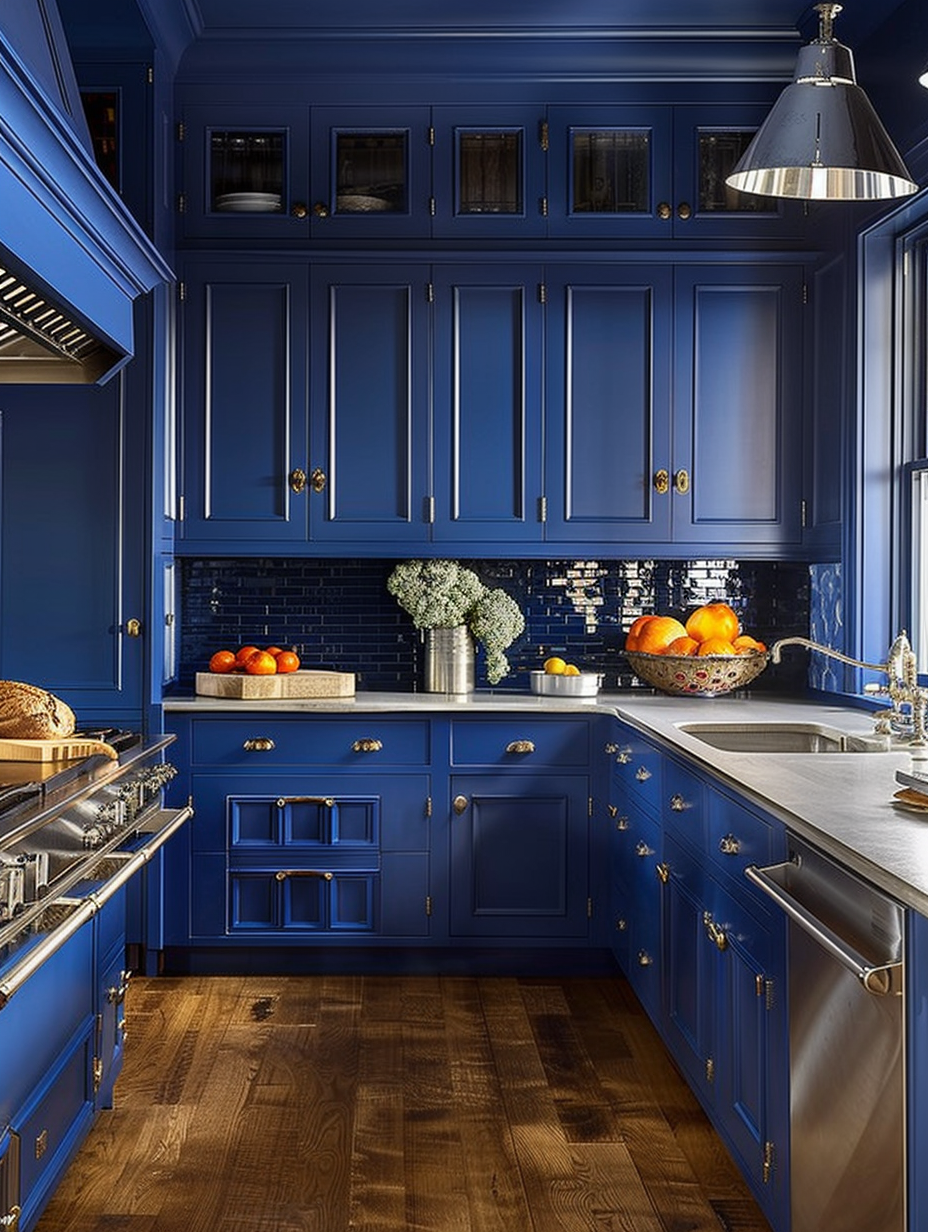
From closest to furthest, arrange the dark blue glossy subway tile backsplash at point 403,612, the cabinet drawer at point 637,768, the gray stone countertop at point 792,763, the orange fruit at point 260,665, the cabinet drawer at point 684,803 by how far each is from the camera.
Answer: the gray stone countertop at point 792,763 < the cabinet drawer at point 684,803 < the cabinet drawer at point 637,768 < the orange fruit at point 260,665 < the dark blue glossy subway tile backsplash at point 403,612

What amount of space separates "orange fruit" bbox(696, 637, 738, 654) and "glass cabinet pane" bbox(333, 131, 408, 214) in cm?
174

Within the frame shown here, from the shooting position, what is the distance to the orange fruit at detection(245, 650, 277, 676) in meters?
4.04

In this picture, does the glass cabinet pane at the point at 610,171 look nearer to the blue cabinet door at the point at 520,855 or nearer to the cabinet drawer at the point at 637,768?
the cabinet drawer at the point at 637,768

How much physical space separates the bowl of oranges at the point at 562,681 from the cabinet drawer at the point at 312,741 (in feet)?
1.61

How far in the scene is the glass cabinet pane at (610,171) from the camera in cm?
413

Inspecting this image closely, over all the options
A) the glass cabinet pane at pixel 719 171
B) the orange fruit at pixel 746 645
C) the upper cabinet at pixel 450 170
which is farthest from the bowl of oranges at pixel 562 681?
the glass cabinet pane at pixel 719 171

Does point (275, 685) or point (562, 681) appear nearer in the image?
point (275, 685)

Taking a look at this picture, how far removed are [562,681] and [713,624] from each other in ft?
1.73

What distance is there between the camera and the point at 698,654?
159 inches

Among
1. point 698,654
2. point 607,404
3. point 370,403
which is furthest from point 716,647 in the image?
point 370,403

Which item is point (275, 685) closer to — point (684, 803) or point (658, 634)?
point (658, 634)

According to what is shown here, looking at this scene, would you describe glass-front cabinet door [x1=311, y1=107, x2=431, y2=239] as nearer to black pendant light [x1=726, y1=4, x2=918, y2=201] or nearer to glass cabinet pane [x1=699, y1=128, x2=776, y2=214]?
glass cabinet pane [x1=699, y1=128, x2=776, y2=214]

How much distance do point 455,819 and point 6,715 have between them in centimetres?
175

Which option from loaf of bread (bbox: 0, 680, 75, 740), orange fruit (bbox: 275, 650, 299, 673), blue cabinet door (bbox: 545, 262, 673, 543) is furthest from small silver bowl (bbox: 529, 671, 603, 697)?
loaf of bread (bbox: 0, 680, 75, 740)
